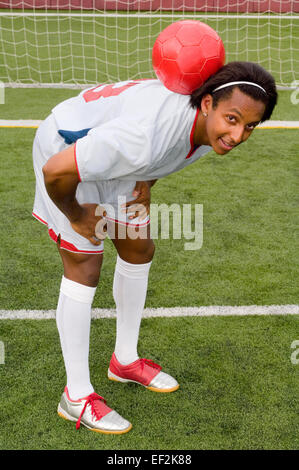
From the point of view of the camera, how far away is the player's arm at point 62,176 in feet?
6.12

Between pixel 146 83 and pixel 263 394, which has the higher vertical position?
pixel 146 83

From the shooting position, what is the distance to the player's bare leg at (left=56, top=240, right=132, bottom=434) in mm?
2266

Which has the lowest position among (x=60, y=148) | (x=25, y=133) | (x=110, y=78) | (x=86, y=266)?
(x=110, y=78)

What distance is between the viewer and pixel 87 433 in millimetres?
2422

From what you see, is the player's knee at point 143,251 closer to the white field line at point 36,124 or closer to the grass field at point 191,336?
the grass field at point 191,336

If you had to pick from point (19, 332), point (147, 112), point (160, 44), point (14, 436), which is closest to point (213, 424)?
point (14, 436)

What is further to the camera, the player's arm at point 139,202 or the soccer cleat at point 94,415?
the soccer cleat at point 94,415

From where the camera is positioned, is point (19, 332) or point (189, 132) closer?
point (189, 132)

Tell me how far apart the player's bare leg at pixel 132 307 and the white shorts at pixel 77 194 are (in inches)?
6.3

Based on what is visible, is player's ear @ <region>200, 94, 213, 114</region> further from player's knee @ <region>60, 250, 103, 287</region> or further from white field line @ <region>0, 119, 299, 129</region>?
white field line @ <region>0, 119, 299, 129</region>

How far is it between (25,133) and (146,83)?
4.46 meters

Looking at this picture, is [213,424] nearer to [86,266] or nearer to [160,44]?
[86,266]

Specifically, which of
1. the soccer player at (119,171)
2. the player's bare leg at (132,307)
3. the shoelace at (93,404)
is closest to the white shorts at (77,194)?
the soccer player at (119,171)

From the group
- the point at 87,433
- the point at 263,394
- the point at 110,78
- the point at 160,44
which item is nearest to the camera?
the point at 160,44
